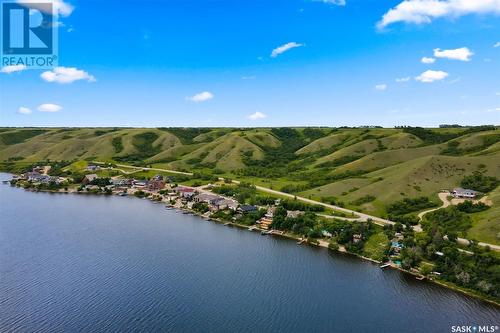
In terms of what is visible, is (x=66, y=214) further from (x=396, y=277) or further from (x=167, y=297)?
(x=396, y=277)

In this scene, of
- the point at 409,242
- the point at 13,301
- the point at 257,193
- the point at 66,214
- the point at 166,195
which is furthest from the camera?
the point at 166,195


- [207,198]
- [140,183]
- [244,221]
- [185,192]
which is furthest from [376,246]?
[140,183]

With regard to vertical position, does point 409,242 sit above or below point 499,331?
above

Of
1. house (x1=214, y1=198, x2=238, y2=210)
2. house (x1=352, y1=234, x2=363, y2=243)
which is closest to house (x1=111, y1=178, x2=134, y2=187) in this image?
house (x1=214, y1=198, x2=238, y2=210)

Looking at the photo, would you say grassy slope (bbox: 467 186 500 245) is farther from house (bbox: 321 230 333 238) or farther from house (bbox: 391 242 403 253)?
house (bbox: 321 230 333 238)

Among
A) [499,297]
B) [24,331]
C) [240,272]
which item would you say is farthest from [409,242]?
[24,331]
